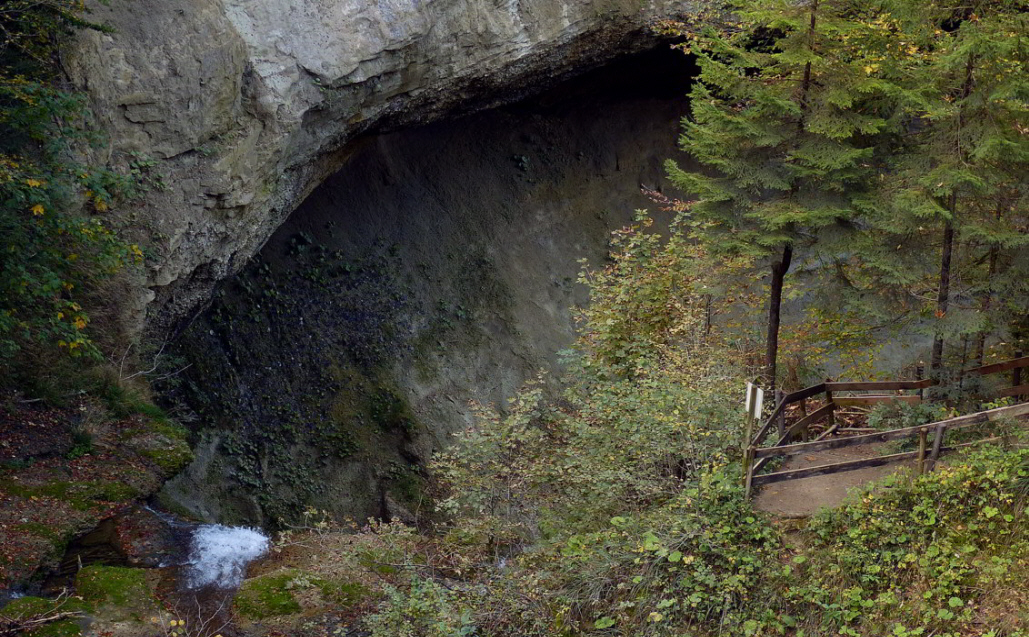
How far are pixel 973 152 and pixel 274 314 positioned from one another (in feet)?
41.7

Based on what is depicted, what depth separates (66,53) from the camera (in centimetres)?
1123

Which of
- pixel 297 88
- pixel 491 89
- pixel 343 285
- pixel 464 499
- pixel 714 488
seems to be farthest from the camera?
pixel 343 285

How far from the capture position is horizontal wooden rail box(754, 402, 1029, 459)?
330 inches

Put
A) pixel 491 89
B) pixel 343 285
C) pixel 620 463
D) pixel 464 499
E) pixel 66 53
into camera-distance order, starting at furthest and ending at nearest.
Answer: pixel 343 285 → pixel 491 89 → pixel 66 53 → pixel 464 499 → pixel 620 463

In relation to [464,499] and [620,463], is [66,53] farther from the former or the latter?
[620,463]

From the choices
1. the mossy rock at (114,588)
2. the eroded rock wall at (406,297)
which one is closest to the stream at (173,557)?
the mossy rock at (114,588)

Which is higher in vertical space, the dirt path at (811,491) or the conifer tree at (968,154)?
the conifer tree at (968,154)

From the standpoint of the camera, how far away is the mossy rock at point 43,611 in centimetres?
855

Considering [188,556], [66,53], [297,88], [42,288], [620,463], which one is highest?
[66,53]

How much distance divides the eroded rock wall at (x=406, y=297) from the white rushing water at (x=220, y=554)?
1.98 m

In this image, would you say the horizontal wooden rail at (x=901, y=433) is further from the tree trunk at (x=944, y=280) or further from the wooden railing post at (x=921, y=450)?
the tree trunk at (x=944, y=280)

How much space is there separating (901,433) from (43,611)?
9089mm

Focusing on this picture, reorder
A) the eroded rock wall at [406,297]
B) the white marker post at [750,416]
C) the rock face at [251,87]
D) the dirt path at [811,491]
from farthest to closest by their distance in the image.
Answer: the eroded rock wall at [406,297], the rock face at [251,87], the dirt path at [811,491], the white marker post at [750,416]

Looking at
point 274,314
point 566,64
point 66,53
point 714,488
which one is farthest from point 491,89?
point 714,488
